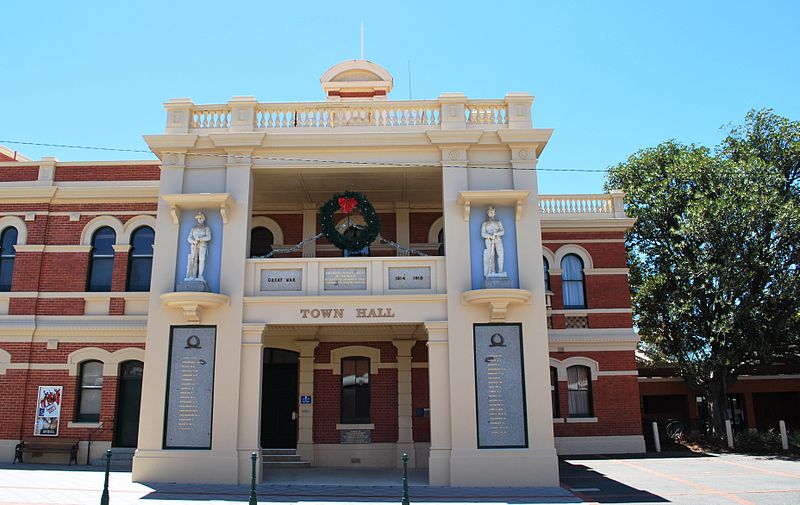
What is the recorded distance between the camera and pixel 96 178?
19.7 metres

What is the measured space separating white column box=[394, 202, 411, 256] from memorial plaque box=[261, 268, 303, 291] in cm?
464

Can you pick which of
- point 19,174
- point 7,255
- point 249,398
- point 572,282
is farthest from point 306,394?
point 19,174

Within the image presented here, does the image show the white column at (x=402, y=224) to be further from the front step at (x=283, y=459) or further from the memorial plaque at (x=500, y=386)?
the front step at (x=283, y=459)

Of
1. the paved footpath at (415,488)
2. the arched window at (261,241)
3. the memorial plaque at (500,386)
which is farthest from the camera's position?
the arched window at (261,241)

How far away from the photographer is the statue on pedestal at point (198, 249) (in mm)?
15367

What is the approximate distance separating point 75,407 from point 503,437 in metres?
12.1

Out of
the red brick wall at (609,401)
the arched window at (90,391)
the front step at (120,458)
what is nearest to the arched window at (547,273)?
the red brick wall at (609,401)

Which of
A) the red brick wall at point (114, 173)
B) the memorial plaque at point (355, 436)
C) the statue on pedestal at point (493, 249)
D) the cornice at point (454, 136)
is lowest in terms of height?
the memorial plaque at point (355, 436)

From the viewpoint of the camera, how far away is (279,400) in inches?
744

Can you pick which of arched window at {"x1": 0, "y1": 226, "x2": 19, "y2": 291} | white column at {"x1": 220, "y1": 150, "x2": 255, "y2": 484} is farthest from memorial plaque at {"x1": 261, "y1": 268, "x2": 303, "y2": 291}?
arched window at {"x1": 0, "y1": 226, "x2": 19, "y2": 291}

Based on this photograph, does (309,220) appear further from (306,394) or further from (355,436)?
(355,436)

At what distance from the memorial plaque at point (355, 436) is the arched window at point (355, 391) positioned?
0.29m

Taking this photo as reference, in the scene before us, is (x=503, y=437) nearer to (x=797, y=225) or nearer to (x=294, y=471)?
(x=294, y=471)

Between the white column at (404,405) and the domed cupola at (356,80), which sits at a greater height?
the domed cupola at (356,80)
